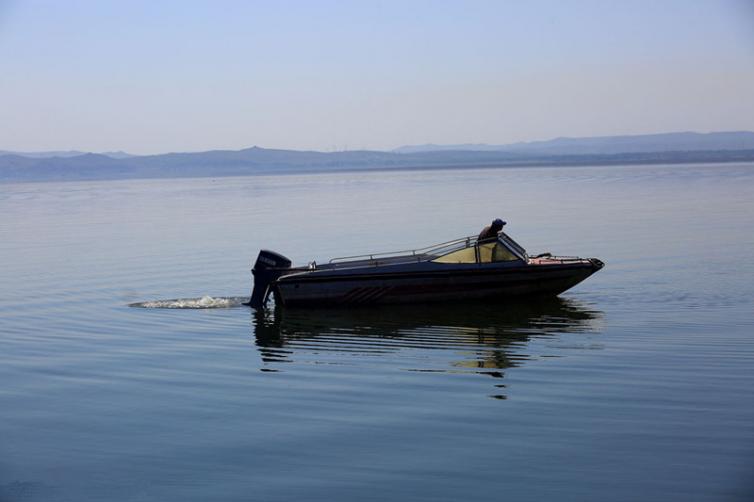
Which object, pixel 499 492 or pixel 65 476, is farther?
pixel 65 476

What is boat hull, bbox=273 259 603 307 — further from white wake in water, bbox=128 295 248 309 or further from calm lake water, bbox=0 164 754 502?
white wake in water, bbox=128 295 248 309

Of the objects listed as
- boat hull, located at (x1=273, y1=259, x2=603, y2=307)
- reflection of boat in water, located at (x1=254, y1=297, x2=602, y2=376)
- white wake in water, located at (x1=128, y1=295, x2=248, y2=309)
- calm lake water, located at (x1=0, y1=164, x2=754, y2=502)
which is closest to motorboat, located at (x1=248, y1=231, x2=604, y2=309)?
boat hull, located at (x1=273, y1=259, x2=603, y2=307)

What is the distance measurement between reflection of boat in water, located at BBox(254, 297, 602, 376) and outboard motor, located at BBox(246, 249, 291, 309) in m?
0.55

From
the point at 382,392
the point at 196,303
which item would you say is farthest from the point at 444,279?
the point at 382,392

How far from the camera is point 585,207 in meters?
71.8

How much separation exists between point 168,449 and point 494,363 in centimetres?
843

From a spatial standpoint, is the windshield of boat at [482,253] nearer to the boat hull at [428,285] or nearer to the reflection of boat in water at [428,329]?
the boat hull at [428,285]

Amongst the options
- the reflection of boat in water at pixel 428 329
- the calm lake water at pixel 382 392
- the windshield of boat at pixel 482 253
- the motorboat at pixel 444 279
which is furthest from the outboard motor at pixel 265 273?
the windshield of boat at pixel 482 253

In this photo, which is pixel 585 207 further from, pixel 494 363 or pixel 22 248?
pixel 494 363

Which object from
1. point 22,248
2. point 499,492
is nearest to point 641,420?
point 499,492

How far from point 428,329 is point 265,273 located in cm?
666

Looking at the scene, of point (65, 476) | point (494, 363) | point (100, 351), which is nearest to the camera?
point (65, 476)

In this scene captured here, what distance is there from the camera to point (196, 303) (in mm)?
30188

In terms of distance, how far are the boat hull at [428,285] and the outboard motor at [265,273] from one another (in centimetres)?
63
